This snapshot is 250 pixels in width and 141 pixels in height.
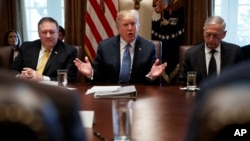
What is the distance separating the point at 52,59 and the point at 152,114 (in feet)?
5.30

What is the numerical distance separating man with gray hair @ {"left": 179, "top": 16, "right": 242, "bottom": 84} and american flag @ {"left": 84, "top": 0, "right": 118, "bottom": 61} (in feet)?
5.02

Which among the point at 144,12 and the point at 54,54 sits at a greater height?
the point at 144,12

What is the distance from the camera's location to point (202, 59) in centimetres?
290

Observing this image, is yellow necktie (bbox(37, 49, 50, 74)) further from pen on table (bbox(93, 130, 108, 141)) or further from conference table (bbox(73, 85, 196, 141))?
pen on table (bbox(93, 130, 108, 141))

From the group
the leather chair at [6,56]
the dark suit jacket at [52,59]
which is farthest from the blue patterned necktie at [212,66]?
the leather chair at [6,56]

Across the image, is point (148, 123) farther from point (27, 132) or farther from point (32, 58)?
point (32, 58)

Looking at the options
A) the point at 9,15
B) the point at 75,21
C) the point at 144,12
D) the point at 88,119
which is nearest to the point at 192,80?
the point at 88,119

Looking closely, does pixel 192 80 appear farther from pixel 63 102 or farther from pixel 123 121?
pixel 63 102

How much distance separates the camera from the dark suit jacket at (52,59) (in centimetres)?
300

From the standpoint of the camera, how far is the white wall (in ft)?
14.4

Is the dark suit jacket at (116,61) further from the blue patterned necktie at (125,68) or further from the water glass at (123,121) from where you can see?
the water glass at (123,121)

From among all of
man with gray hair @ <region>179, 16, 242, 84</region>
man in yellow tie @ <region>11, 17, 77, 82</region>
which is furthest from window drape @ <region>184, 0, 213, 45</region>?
man in yellow tie @ <region>11, 17, 77, 82</region>

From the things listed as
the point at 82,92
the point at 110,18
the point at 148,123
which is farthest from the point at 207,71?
the point at 110,18

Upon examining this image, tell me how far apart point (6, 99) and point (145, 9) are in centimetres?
415
